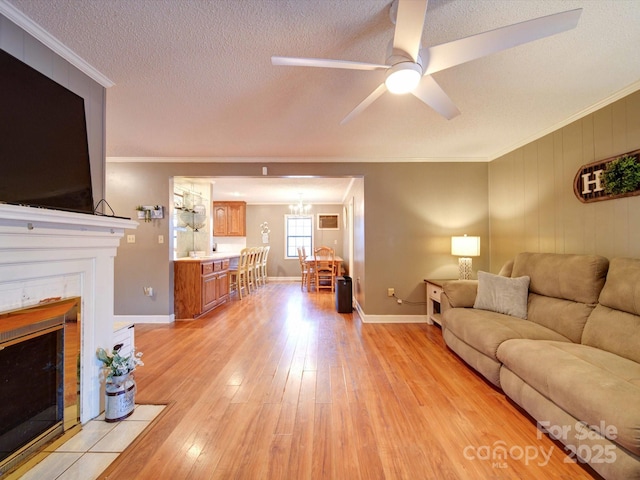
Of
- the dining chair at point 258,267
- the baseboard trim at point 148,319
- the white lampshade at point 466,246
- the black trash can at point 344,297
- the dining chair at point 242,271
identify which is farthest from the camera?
the dining chair at point 258,267

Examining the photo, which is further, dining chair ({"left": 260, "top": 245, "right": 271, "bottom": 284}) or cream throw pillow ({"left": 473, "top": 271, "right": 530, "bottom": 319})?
dining chair ({"left": 260, "top": 245, "right": 271, "bottom": 284})

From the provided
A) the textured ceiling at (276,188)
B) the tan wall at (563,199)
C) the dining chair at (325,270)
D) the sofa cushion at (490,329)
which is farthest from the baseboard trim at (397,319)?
the textured ceiling at (276,188)

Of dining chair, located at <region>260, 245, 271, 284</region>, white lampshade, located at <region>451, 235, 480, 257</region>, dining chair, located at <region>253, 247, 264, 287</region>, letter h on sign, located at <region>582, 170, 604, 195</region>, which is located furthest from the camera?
dining chair, located at <region>260, 245, 271, 284</region>

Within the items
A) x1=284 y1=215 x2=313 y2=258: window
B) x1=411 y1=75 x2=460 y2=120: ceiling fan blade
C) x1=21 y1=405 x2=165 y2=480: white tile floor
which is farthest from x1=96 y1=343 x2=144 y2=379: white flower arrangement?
x1=284 y1=215 x2=313 y2=258: window

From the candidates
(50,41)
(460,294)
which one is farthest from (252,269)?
(50,41)

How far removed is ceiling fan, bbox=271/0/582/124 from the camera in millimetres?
1093

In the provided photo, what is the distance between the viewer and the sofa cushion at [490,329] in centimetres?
207

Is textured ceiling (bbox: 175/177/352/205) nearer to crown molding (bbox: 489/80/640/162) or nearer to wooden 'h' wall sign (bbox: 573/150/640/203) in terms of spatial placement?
crown molding (bbox: 489/80/640/162)

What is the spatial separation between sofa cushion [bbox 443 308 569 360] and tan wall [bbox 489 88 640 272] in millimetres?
938

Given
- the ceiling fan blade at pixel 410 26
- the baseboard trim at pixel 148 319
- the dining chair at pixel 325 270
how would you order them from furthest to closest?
the dining chair at pixel 325 270
the baseboard trim at pixel 148 319
the ceiling fan blade at pixel 410 26

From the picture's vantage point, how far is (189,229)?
16.5 ft

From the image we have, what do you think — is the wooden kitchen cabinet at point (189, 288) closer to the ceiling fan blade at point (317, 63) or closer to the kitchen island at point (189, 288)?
the kitchen island at point (189, 288)

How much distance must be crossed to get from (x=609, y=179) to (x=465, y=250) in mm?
1483

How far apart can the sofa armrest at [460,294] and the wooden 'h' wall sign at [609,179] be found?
1.30m
